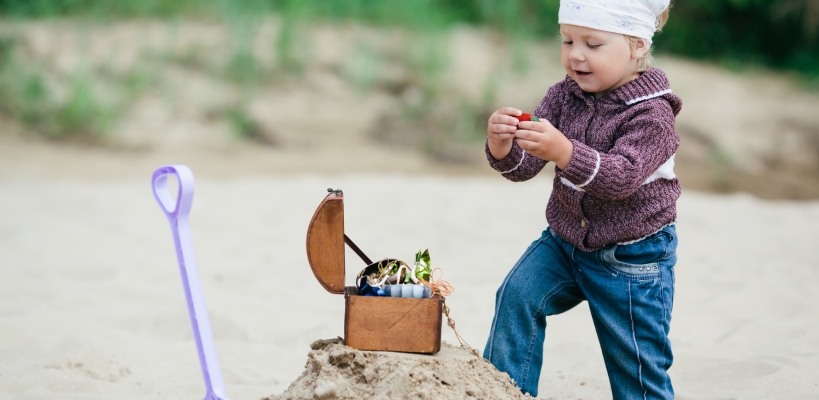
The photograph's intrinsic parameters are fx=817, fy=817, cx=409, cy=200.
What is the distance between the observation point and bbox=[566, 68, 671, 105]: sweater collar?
191cm

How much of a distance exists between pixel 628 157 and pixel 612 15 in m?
0.33

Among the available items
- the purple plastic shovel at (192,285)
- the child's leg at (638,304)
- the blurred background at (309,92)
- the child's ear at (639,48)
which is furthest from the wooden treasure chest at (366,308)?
the blurred background at (309,92)

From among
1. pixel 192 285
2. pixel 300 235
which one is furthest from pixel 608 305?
pixel 300 235

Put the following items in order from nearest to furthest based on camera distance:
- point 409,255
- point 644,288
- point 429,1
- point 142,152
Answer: point 644,288
point 409,255
point 142,152
point 429,1

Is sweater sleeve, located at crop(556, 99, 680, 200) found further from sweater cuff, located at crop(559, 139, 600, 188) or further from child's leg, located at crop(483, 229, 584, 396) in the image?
child's leg, located at crop(483, 229, 584, 396)

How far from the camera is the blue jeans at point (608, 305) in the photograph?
1.96 meters

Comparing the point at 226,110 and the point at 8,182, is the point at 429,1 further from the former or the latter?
the point at 8,182

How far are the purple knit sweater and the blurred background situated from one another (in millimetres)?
4226

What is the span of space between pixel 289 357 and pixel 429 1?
6.55m

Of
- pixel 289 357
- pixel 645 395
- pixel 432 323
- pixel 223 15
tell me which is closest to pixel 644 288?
pixel 645 395

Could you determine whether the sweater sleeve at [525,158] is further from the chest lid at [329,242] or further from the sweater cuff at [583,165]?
the chest lid at [329,242]

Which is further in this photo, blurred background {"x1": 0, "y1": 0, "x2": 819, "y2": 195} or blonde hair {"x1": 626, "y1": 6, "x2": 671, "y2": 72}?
blurred background {"x1": 0, "y1": 0, "x2": 819, "y2": 195}

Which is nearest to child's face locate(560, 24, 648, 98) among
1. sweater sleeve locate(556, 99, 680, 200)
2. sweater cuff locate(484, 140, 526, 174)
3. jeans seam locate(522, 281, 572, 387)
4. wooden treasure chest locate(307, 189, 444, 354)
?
sweater sleeve locate(556, 99, 680, 200)

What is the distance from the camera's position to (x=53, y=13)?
282 inches
